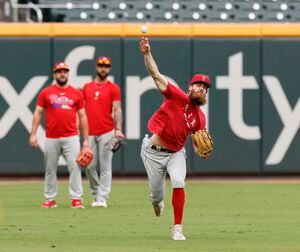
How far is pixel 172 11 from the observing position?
22.0 meters

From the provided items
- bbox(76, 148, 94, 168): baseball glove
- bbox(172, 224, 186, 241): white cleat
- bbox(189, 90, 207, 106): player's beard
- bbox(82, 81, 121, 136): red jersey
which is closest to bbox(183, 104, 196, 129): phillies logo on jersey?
bbox(189, 90, 207, 106): player's beard

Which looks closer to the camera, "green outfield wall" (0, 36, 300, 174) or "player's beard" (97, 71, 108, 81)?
"player's beard" (97, 71, 108, 81)

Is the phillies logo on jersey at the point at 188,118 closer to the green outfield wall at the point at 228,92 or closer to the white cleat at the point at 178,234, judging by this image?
the white cleat at the point at 178,234

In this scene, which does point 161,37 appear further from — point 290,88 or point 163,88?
point 163,88

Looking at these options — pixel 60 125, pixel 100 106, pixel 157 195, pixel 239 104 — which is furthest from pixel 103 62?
pixel 239 104

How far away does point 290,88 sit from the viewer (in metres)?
20.0

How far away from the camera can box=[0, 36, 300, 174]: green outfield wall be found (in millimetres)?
19828

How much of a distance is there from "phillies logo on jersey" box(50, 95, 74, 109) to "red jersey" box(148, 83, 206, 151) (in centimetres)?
357

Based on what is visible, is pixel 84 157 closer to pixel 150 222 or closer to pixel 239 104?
pixel 150 222

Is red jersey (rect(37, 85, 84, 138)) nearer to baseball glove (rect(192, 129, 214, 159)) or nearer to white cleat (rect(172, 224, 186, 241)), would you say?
baseball glove (rect(192, 129, 214, 159))

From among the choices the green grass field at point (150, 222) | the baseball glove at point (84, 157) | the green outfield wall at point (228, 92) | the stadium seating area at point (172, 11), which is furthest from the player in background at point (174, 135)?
the stadium seating area at point (172, 11)

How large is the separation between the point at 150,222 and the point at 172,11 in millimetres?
9697

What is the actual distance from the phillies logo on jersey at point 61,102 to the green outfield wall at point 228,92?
4.86 m

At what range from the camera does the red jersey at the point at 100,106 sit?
15344mm
